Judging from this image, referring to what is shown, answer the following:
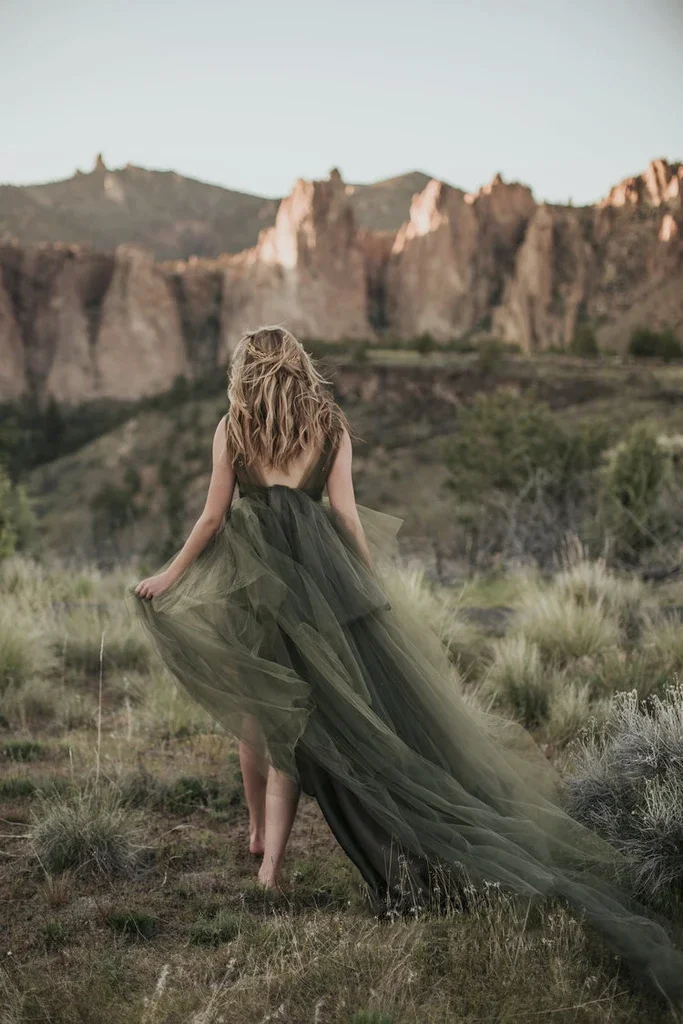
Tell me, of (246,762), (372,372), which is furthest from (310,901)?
(372,372)

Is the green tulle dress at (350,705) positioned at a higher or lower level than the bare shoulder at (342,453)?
lower

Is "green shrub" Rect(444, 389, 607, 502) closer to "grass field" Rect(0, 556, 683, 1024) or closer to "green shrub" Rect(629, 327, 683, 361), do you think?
"grass field" Rect(0, 556, 683, 1024)

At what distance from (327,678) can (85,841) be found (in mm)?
1308

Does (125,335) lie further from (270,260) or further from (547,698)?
(547,698)

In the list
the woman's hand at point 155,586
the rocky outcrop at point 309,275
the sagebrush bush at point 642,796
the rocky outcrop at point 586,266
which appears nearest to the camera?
the sagebrush bush at point 642,796

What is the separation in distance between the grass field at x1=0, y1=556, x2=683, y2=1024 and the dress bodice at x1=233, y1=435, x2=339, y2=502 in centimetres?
115

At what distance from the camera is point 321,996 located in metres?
2.55

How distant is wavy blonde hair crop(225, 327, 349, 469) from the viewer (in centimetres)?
348

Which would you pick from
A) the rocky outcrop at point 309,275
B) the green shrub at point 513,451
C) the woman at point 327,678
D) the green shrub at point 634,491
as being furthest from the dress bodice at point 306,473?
the rocky outcrop at point 309,275

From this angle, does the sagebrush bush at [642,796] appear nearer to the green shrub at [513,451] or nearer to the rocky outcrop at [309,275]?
the green shrub at [513,451]

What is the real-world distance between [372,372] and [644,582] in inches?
1705

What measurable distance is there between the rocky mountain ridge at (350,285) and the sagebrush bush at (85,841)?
74.6m

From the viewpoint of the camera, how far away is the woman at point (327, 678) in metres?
3.13

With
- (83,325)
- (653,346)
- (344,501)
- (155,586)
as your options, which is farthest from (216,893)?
(83,325)
